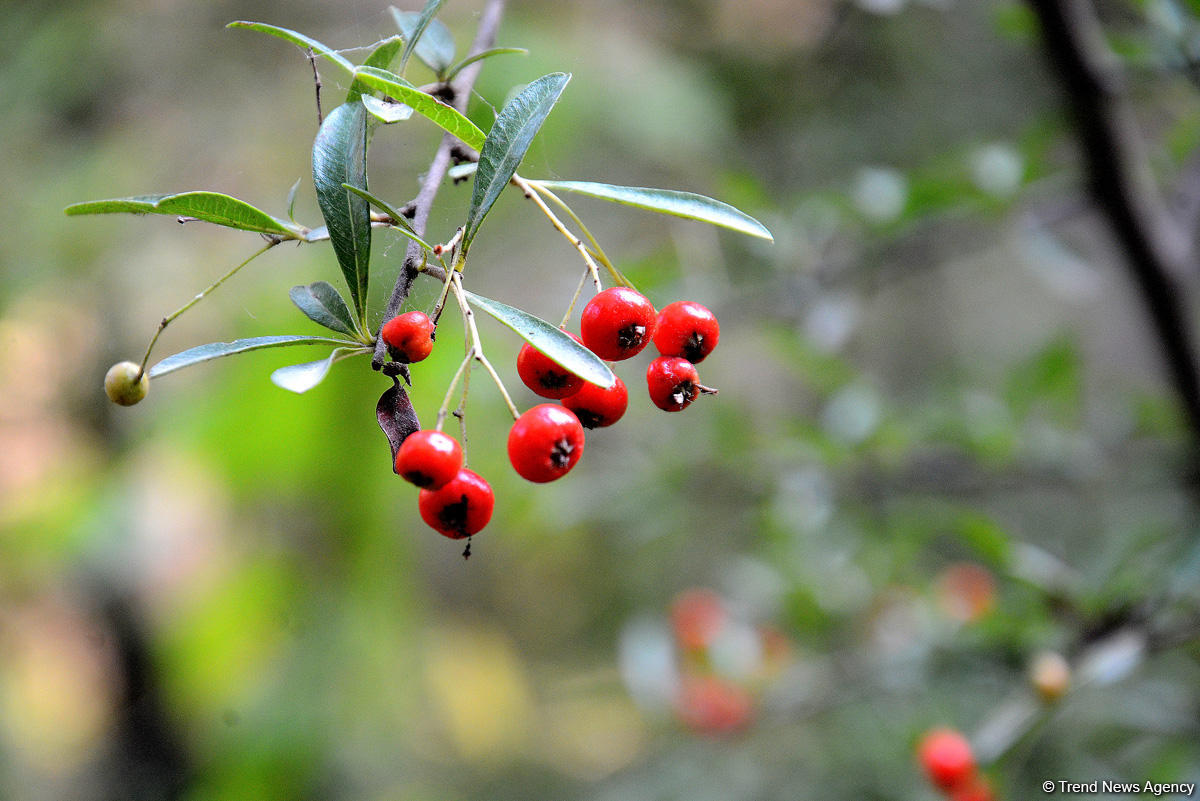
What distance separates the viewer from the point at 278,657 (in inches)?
85.8

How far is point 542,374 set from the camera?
0.47 m

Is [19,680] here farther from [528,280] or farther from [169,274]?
[528,280]

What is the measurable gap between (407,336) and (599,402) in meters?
0.14

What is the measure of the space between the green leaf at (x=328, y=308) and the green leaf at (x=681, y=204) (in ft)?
0.49

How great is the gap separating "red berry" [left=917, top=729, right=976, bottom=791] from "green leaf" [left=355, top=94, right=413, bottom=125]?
3.31 ft

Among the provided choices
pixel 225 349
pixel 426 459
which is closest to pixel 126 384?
pixel 225 349

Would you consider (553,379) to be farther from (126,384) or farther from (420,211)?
(126,384)

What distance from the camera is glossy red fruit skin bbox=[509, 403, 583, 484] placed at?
455 millimetres

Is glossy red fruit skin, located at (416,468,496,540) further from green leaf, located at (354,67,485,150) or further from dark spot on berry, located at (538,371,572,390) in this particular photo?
green leaf, located at (354,67,485,150)

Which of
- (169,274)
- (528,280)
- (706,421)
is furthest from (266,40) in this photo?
(706,421)

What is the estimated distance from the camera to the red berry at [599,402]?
1.62ft

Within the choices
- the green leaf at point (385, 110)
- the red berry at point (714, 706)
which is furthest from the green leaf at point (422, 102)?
the red berry at point (714, 706)

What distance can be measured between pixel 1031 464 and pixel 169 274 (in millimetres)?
2228

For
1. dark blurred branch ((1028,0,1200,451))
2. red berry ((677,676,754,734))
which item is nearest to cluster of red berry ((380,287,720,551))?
dark blurred branch ((1028,0,1200,451))
